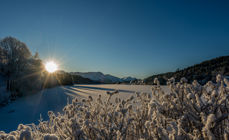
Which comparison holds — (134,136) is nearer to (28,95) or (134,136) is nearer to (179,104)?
(179,104)

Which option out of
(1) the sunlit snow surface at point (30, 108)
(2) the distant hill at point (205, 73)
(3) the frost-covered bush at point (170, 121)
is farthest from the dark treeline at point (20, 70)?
(2) the distant hill at point (205, 73)

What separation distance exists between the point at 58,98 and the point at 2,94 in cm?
260

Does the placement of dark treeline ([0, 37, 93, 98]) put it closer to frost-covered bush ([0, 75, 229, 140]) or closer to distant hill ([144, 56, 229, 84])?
frost-covered bush ([0, 75, 229, 140])

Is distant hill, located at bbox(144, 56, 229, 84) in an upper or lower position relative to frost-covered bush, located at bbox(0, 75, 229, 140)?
upper

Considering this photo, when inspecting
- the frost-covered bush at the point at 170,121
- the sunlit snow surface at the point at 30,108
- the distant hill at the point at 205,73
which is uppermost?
the distant hill at the point at 205,73

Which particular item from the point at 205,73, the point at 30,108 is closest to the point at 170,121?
the point at 30,108

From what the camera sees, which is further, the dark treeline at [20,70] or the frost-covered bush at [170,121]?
the dark treeline at [20,70]

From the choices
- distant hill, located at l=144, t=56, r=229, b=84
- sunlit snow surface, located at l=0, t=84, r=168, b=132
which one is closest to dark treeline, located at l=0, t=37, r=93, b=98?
sunlit snow surface, located at l=0, t=84, r=168, b=132

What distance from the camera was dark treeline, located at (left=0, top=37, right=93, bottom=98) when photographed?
21.1 feet

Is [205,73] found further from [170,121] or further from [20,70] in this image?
[20,70]

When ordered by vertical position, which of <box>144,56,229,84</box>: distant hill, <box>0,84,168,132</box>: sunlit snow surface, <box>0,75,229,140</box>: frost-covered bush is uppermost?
<box>144,56,229,84</box>: distant hill

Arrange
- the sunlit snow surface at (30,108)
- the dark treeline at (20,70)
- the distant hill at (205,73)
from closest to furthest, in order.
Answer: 1. the sunlit snow surface at (30,108)
2. the dark treeline at (20,70)
3. the distant hill at (205,73)

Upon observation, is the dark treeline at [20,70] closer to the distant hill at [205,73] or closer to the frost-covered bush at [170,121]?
the frost-covered bush at [170,121]

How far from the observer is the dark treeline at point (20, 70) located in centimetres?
644
